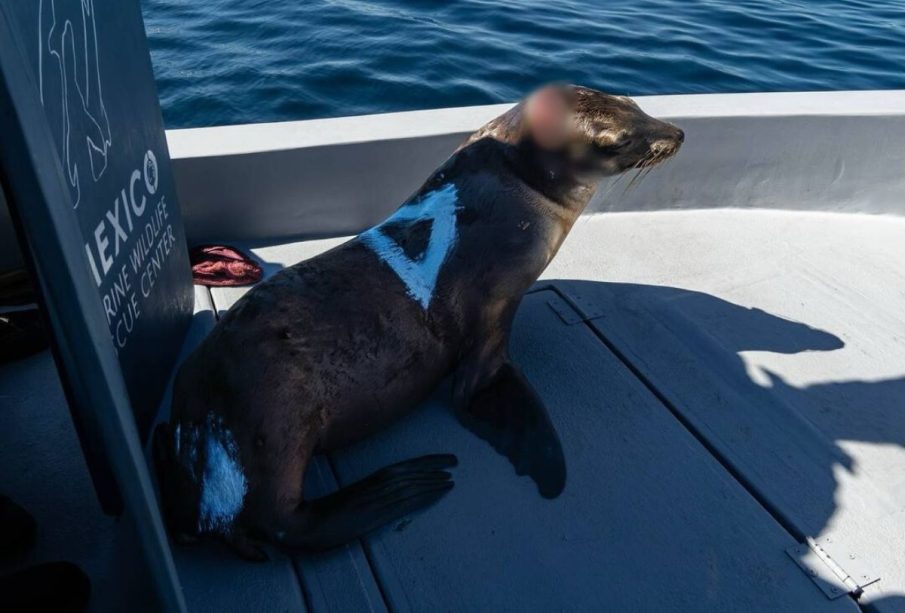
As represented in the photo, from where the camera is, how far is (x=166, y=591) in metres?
1.32

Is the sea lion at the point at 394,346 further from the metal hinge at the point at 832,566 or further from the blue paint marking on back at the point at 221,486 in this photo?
the metal hinge at the point at 832,566

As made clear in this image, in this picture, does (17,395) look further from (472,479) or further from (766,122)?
(766,122)

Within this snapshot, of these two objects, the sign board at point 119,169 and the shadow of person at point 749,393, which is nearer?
the sign board at point 119,169

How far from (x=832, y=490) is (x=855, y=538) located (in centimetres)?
18

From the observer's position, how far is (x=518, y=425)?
2.36 metres

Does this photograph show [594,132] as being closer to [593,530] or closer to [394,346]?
[394,346]

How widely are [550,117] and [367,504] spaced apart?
142cm

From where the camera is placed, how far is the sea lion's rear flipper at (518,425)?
7.37 ft

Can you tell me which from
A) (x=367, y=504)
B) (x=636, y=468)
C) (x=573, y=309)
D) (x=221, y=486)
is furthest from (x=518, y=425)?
(x=221, y=486)

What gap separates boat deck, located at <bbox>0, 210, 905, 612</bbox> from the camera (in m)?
1.94

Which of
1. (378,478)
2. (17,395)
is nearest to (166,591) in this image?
(378,478)

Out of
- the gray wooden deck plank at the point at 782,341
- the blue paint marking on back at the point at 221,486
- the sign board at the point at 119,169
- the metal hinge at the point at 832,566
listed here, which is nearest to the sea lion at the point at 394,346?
the blue paint marking on back at the point at 221,486

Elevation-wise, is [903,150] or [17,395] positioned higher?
[903,150]

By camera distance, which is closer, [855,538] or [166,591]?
[166,591]
